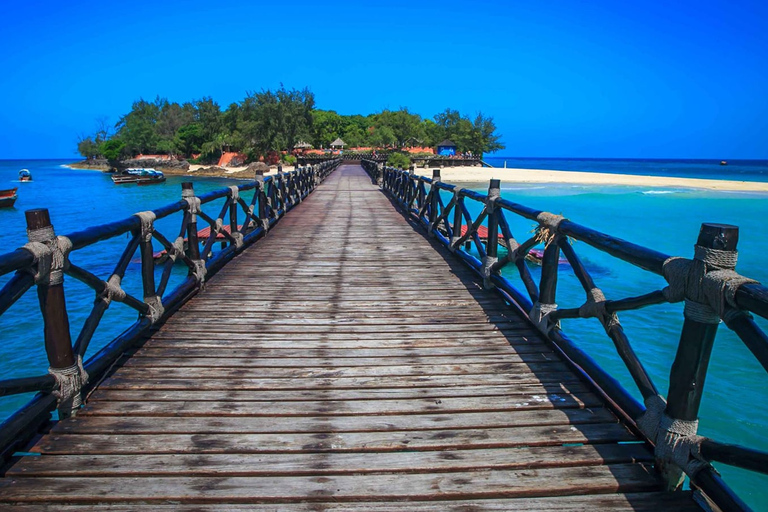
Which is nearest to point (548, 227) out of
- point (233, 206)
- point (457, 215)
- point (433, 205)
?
point (457, 215)

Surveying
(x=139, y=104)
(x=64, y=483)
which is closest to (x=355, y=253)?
(x=64, y=483)

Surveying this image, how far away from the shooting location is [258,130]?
63.2 m

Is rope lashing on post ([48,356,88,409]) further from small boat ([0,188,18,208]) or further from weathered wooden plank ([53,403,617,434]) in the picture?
small boat ([0,188,18,208])

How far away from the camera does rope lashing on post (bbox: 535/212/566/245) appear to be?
379 cm

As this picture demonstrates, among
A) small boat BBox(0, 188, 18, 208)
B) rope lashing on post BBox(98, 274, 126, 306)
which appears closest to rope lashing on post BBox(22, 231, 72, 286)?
rope lashing on post BBox(98, 274, 126, 306)

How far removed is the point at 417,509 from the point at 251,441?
100 centimetres

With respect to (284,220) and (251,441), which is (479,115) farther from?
(251,441)

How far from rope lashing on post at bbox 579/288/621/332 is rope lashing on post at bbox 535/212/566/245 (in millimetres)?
773

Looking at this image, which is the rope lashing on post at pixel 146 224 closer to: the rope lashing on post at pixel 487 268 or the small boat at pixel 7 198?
the rope lashing on post at pixel 487 268

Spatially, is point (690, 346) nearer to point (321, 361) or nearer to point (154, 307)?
point (321, 361)

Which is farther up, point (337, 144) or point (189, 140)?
point (337, 144)

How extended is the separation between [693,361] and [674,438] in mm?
408

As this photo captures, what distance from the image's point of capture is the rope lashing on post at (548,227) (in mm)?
3793

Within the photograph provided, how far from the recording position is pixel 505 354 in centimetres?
376
